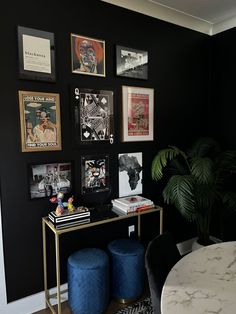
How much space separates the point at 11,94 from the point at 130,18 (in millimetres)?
1373

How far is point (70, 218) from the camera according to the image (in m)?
1.86

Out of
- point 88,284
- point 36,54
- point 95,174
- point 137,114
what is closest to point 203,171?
point 137,114

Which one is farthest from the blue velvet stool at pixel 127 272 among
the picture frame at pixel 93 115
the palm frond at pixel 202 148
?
the palm frond at pixel 202 148

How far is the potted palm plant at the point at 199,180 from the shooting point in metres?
2.19

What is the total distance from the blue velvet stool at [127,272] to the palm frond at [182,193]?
53 centimetres

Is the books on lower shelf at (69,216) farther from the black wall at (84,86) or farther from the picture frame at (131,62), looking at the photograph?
the picture frame at (131,62)

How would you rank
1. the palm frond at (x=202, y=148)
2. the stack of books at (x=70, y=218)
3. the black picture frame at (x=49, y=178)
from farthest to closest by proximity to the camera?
the palm frond at (x=202, y=148) < the black picture frame at (x=49, y=178) < the stack of books at (x=70, y=218)

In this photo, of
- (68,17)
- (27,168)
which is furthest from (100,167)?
(68,17)

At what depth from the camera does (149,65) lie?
250 cm

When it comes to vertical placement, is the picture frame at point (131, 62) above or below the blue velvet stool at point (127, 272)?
above

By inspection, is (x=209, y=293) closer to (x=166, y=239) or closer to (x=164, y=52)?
(x=166, y=239)

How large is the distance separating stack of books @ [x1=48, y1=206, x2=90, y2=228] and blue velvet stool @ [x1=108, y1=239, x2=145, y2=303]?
1.44ft

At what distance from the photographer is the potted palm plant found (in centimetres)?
219

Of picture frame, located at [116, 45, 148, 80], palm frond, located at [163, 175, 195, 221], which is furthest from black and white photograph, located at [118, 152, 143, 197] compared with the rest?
picture frame, located at [116, 45, 148, 80]
